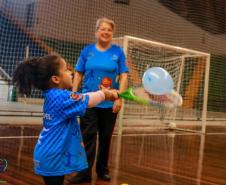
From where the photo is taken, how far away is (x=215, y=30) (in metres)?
8.27

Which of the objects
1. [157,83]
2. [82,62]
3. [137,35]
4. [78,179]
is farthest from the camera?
[137,35]

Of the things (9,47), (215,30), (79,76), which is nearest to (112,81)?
(79,76)

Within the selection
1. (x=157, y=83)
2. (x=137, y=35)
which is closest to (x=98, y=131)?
(x=157, y=83)

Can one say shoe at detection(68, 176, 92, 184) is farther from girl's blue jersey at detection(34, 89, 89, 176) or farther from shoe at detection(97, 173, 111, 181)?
girl's blue jersey at detection(34, 89, 89, 176)

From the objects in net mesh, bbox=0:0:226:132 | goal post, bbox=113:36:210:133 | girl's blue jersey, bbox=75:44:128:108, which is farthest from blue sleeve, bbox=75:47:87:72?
goal post, bbox=113:36:210:133

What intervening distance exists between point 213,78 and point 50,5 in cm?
403

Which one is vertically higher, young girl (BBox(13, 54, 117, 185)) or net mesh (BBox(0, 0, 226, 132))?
net mesh (BBox(0, 0, 226, 132))

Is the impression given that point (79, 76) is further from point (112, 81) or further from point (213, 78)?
point (213, 78)

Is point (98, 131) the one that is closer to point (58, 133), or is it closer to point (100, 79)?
point (100, 79)

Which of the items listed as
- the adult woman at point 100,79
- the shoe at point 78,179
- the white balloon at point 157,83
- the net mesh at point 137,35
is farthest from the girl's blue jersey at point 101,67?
the net mesh at point 137,35

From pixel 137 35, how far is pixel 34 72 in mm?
6173

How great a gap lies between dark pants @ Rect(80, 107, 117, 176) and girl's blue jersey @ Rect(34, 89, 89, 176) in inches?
34.6

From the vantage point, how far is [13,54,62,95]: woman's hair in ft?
5.26

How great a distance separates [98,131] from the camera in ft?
8.77
